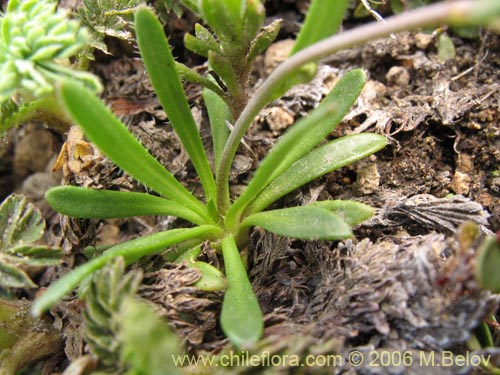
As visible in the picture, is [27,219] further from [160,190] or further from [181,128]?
[181,128]

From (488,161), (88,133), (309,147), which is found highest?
(88,133)

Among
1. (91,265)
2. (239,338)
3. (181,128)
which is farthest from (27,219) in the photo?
(239,338)

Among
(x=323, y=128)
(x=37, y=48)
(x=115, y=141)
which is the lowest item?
(x=323, y=128)

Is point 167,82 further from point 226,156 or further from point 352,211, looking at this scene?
point 352,211

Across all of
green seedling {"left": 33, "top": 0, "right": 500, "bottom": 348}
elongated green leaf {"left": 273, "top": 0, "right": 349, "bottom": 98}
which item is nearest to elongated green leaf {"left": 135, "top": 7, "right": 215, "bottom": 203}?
green seedling {"left": 33, "top": 0, "right": 500, "bottom": 348}

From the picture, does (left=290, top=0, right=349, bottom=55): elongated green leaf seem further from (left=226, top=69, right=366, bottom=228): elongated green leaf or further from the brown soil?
the brown soil

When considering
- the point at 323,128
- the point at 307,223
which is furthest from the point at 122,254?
the point at 323,128

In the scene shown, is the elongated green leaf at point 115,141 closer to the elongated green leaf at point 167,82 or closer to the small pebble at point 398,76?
the elongated green leaf at point 167,82
